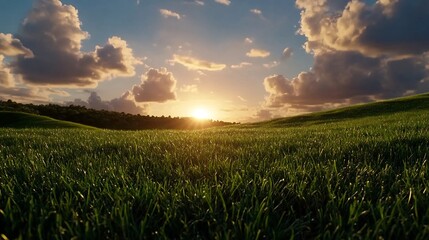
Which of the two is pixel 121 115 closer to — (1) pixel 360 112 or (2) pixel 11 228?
(1) pixel 360 112

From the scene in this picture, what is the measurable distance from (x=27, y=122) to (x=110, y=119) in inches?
1768

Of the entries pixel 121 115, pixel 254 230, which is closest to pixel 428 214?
pixel 254 230

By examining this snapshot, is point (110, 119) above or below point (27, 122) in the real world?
above

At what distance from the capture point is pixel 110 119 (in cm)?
9894

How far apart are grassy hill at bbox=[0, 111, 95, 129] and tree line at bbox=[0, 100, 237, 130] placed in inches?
1406

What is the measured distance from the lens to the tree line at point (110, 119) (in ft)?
A: 314

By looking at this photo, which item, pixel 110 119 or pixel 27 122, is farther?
pixel 110 119

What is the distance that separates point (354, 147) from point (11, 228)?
17.4ft

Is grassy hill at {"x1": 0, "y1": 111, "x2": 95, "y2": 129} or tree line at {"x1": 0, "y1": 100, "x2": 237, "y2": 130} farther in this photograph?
tree line at {"x1": 0, "y1": 100, "x2": 237, "y2": 130}

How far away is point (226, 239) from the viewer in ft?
6.77

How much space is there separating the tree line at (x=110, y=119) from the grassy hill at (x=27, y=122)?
35.7m

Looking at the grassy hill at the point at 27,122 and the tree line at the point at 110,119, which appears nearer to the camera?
the grassy hill at the point at 27,122

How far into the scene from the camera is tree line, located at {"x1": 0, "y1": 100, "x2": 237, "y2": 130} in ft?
314

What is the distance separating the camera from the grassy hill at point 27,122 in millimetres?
50897
